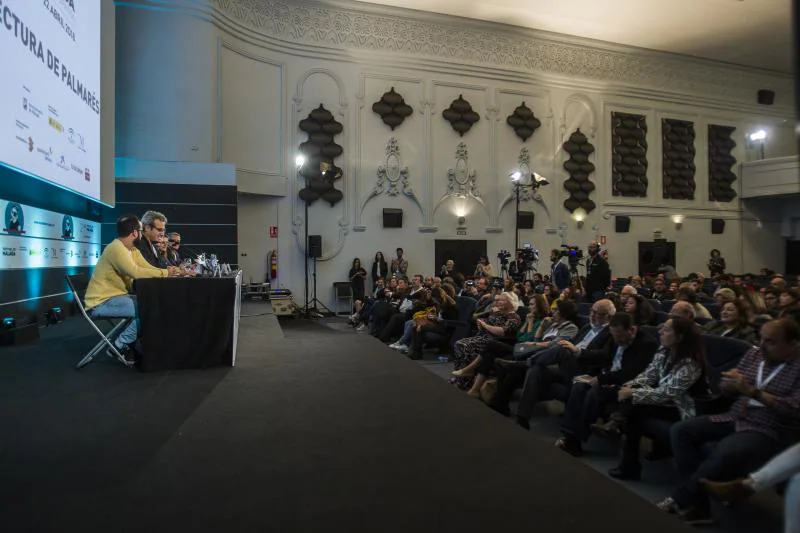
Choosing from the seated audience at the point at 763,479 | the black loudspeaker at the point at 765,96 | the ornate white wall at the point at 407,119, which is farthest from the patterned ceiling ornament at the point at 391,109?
the black loudspeaker at the point at 765,96

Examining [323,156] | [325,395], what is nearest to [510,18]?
[323,156]

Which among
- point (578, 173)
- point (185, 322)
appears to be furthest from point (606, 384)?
point (578, 173)

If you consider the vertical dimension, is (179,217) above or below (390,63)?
below

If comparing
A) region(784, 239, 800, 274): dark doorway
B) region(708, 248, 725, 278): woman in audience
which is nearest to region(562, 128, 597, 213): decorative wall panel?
region(708, 248, 725, 278): woman in audience

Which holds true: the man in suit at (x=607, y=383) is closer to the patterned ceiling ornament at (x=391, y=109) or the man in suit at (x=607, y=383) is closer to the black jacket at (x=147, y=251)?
the black jacket at (x=147, y=251)

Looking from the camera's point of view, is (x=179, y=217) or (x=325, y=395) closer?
(x=325, y=395)

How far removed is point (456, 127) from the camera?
44.8ft

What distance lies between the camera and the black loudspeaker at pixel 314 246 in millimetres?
12039

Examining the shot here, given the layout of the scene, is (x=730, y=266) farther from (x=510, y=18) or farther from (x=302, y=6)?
(x=302, y=6)

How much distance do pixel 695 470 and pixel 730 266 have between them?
55.6ft

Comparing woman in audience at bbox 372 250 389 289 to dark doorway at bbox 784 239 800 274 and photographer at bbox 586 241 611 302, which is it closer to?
photographer at bbox 586 241 611 302

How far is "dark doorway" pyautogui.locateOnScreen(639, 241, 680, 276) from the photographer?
1537 cm

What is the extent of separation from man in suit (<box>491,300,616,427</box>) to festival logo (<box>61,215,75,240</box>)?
6713 millimetres

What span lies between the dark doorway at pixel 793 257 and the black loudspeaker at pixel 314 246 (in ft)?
52.9
